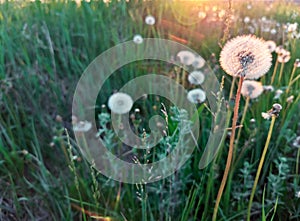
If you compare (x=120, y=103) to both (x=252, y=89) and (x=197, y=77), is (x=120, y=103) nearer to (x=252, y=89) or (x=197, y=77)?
(x=197, y=77)

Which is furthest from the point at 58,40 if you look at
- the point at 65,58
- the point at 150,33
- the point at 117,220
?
the point at 117,220

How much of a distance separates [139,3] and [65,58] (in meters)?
0.76

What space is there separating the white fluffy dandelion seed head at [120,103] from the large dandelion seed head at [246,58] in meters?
0.70

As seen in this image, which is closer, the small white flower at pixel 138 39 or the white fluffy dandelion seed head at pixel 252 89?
the white fluffy dandelion seed head at pixel 252 89

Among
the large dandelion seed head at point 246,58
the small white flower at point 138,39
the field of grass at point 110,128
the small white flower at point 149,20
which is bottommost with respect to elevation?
the field of grass at point 110,128

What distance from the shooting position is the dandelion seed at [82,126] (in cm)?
150

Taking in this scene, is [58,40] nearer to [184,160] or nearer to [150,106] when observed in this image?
[150,106]

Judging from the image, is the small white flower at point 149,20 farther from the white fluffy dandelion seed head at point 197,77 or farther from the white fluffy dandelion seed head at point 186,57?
the white fluffy dandelion seed head at point 197,77

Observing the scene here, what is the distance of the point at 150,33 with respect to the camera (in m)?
2.26

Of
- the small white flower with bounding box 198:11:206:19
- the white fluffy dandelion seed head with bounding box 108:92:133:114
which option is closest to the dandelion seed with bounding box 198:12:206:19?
the small white flower with bounding box 198:11:206:19

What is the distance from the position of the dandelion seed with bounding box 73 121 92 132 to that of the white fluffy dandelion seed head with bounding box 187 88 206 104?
Answer: 440 millimetres

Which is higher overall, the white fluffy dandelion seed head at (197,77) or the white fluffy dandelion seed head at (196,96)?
the white fluffy dandelion seed head at (197,77)

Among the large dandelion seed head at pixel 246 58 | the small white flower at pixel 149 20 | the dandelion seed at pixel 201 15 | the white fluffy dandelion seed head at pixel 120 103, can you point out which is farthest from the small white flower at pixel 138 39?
the large dandelion seed head at pixel 246 58

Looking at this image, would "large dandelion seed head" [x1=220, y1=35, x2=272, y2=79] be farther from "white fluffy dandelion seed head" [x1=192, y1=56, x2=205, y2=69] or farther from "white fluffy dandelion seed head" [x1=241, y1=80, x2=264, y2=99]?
"white fluffy dandelion seed head" [x1=192, y1=56, x2=205, y2=69]
